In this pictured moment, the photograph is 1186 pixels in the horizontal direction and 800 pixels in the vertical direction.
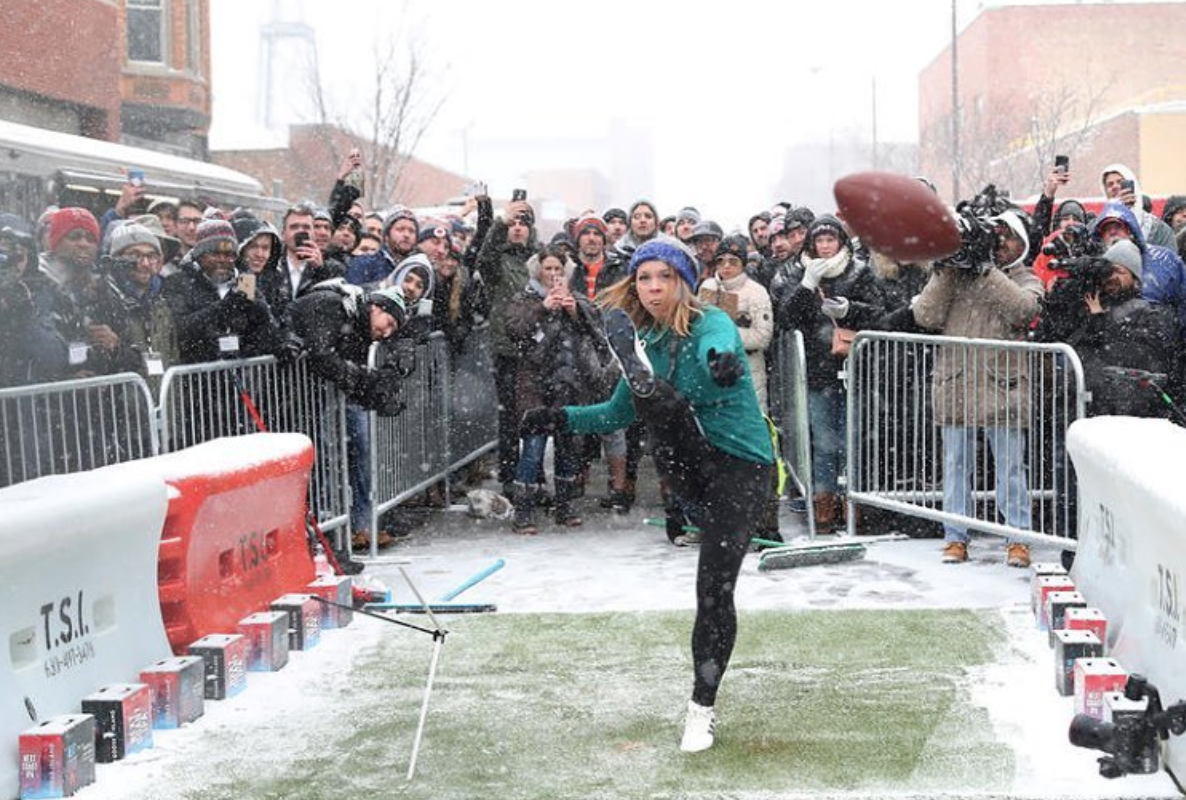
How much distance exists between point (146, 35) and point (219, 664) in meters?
27.1

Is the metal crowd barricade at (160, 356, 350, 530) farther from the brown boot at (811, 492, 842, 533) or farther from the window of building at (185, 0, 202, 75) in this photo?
the window of building at (185, 0, 202, 75)

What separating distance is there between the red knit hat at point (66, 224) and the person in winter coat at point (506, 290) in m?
3.52

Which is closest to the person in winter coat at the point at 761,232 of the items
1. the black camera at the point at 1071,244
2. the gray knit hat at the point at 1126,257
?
the black camera at the point at 1071,244

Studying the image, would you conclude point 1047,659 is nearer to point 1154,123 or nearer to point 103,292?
point 103,292

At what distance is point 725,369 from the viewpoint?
5.65m

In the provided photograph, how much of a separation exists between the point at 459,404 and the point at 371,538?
2.49 metres

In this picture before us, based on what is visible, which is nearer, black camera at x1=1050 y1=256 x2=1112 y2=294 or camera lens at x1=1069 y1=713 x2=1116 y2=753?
camera lens at x1=1069 y1=713 x2=1116 y2=753

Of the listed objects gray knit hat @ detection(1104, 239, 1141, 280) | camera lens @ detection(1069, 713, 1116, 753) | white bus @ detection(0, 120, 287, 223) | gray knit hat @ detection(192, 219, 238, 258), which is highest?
white bus @ detection(0, 120, 287, 223)

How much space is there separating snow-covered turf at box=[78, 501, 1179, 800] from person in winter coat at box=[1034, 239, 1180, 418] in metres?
1.22

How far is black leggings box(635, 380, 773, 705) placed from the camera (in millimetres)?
5961

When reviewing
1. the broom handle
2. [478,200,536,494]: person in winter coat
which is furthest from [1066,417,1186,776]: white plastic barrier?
[478,200,536,494]: person in winter coat

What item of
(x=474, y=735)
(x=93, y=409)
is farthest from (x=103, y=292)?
(x=474, y=735)

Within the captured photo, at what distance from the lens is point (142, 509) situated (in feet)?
21.5

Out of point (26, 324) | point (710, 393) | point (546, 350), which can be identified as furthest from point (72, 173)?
point (710, 393)
